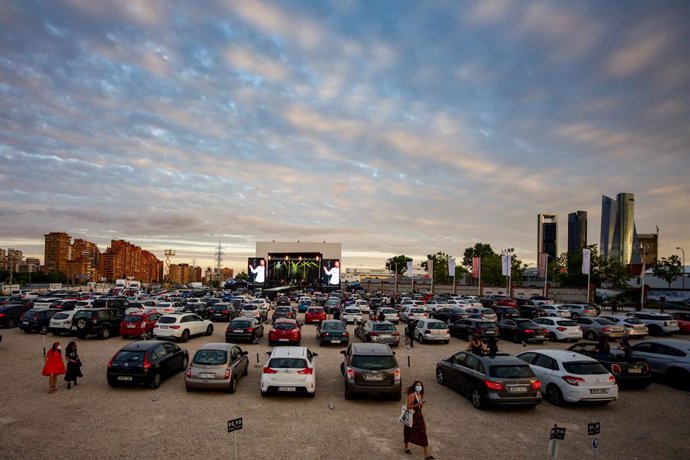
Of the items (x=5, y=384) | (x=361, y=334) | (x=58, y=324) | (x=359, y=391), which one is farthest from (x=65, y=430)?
(x=58, y=324)

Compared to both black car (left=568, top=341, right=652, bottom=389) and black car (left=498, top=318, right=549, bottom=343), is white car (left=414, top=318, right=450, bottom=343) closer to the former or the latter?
black car (left=498, top=318, right=549, bottom=343)

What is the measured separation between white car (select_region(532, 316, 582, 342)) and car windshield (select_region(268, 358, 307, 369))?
18157 millimetres

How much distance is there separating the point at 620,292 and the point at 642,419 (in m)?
72.8

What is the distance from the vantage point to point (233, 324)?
23.0 meters

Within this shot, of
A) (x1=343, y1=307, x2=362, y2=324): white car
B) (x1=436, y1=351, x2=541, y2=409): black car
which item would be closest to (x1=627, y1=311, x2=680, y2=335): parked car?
(x1=343, y1=307, x2=362, y2=324): white car

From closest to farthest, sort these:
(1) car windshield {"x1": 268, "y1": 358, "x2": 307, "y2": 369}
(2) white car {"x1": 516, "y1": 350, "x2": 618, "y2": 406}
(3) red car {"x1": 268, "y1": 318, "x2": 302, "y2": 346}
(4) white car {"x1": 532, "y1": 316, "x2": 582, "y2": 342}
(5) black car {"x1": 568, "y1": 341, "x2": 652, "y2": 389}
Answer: (2) white car {"x1": 516, "y1": 350, "x2": 618, "y2": 406}, (1) car windshield {"x1": 268, "y1": 358, "x2": 307, "y2": 369}, (5) black car {"x1": 568, "y1": 341, "x2": 652, "y2": 389}, (3) red car {"x1": 268, "y1": 318, "x2": 302, "y2": 346}, (4) white car {"x1": 532, "y1": 316, "x2": 582, "y2": 342}

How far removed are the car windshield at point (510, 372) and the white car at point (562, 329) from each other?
51.1ft

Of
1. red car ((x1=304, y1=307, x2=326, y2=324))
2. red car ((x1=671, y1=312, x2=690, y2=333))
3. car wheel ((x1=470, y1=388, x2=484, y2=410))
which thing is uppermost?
car wheel ((x1=470, y1=388, x2=484, y2=410))

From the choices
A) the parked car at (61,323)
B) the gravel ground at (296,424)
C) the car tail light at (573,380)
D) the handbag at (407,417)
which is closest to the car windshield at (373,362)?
the gravel ground at (296,424)

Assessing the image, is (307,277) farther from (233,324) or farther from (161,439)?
(161,439)

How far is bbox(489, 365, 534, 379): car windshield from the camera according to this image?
36.9ft

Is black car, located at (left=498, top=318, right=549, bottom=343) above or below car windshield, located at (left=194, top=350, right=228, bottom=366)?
below

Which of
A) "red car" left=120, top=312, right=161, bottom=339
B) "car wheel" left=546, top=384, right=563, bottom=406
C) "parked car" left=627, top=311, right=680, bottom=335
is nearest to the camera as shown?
"car wheel" left=546, top=384, right=563, bottom=406

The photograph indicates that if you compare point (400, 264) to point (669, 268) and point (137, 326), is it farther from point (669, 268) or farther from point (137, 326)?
point (137, 326)
